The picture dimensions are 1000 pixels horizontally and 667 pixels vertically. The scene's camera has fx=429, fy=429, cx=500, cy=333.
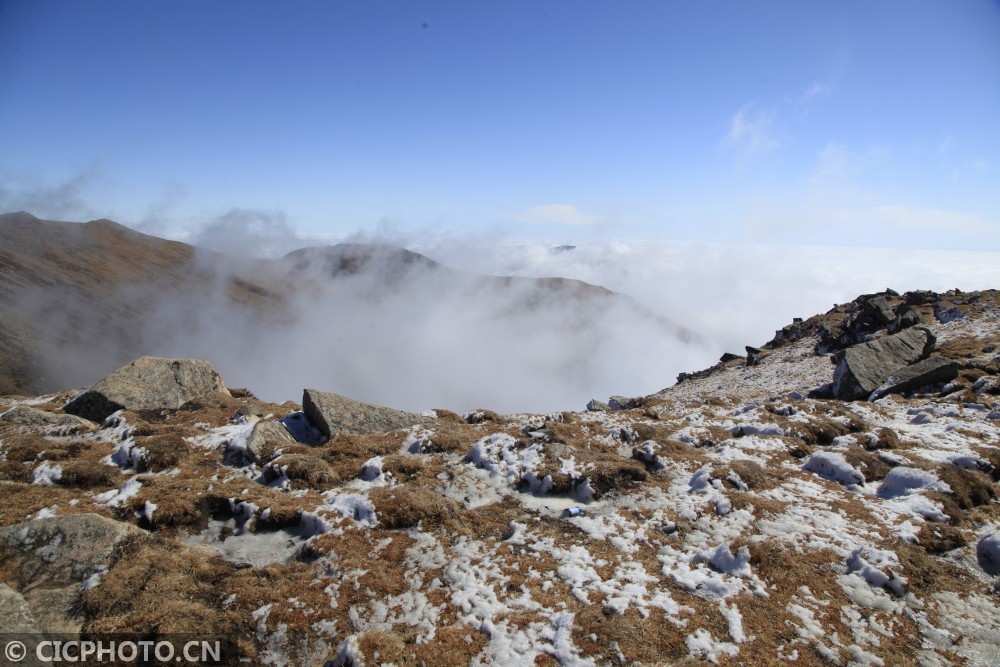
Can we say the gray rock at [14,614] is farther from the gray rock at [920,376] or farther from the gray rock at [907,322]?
the gray rock at [907,322]

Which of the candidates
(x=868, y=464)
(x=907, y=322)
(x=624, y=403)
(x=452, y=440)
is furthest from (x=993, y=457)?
(x=907, y=322)

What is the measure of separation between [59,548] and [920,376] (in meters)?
45.9

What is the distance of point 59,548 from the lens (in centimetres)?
1135

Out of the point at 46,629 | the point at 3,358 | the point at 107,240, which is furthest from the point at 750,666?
the point at 107,240

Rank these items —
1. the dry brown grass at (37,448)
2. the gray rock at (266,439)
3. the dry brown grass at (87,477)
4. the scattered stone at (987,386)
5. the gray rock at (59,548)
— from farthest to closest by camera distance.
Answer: the scattered stone at (987,386) → the gray rock at (266,439) → the dry brown grass at (37,448) → the dry brown grass at (87,477) → the gray rock at (59,548)

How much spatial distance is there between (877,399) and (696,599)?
95.5 ft

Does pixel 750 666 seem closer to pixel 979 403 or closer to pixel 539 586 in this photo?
pixel 539 586

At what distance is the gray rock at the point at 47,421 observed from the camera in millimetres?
21859

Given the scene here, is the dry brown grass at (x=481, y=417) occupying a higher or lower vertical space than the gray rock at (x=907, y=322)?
lower

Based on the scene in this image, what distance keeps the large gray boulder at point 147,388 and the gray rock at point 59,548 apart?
1683cm

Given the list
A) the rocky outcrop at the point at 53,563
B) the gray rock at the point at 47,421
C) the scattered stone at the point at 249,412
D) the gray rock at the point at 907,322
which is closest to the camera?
the rocky outcrop at the point at 53,563

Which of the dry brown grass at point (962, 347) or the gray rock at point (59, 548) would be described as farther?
the dry brown grass at point (962, 347)

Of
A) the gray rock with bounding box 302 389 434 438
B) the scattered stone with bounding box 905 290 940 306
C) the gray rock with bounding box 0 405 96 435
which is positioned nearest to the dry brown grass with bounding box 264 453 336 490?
the gray rock with bounding box 302 389 434 438

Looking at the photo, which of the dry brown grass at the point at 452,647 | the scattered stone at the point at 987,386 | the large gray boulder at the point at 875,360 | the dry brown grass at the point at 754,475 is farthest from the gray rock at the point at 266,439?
the scattered stone at the point at 987,386
